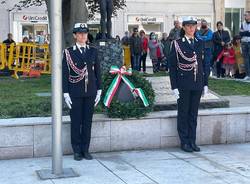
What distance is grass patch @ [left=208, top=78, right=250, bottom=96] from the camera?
1276 cm

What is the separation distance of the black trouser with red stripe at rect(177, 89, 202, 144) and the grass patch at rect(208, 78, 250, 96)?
457cm

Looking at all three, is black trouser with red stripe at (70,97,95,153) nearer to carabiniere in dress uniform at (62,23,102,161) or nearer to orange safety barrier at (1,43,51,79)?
carabiniere in dress uniform at (62,23,102,161)

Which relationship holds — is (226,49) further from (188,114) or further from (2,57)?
(188,114)

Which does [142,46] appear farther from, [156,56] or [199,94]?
[199,94]

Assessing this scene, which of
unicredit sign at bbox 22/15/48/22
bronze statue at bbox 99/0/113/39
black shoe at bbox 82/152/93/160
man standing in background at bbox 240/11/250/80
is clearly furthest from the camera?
unicredit sign at bbox 22/15/48/22

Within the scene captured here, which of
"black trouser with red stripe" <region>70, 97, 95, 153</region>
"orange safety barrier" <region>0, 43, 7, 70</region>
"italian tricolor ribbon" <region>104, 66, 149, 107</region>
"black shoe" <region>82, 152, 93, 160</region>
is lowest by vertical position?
"black shoe" <region>82, 152, 93, 160</region>

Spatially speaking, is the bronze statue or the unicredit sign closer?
the bronze statue

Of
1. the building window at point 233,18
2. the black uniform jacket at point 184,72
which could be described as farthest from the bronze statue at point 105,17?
the building window at point 233,18

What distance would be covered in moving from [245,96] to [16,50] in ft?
33.3

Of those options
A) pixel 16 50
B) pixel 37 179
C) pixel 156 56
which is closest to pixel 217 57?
pixel 156 56

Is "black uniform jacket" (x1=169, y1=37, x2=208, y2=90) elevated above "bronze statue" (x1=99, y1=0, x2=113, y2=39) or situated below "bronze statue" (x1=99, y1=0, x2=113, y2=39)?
below

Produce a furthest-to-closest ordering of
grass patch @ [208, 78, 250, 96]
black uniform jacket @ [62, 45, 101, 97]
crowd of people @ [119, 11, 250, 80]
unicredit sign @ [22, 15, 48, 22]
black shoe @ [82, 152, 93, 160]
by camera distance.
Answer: unicredit sign @ [22, 15, 48, 22], crowd of people @ [119, 11, 250, 80], grass patch @ [208, 78, 250, 96], black shoe @ [82, 152, 93, 160], black uniform jacket @ [62, 45, 101, 97]

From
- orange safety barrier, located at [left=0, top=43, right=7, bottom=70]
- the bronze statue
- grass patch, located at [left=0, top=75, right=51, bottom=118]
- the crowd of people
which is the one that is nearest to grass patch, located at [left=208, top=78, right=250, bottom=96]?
the crowd of people

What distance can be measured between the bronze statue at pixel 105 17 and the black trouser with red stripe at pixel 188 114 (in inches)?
185
